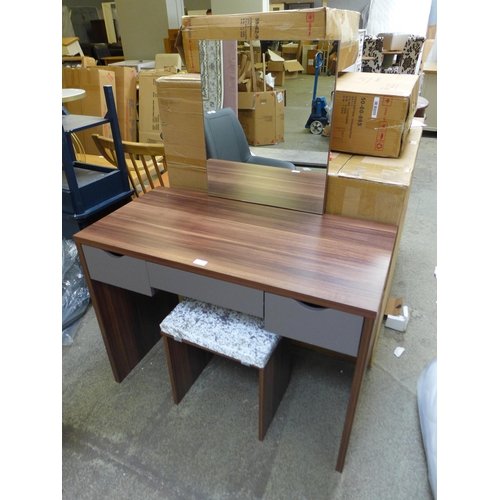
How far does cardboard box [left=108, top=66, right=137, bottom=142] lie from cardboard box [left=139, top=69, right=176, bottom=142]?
3.4 inches

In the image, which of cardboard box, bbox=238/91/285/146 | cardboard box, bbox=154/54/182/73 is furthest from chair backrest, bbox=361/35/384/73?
cardboard box, bbox=238/91/285/146

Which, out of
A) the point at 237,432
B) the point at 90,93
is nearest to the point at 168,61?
the point at 90,93

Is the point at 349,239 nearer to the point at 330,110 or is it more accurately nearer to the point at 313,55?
the point at 330,110

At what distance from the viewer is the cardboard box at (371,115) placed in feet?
3.85

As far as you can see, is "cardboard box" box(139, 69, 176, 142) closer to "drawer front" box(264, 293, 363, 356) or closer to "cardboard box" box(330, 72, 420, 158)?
"cardboard box" box(330, 72, 420, 158)

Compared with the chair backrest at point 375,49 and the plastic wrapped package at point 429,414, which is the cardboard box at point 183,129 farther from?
the chair backrest at point 375,49

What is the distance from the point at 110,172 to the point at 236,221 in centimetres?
91

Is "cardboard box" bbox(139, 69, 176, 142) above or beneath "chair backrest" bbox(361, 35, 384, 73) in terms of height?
beneath

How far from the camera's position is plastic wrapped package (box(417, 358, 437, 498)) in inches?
43.9

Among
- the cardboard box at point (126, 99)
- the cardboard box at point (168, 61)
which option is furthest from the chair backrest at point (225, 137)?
the cardboard box at point (168, 61)

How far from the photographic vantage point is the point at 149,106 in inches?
131

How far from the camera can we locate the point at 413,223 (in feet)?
8.67

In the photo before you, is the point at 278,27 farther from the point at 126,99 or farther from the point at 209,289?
the point at 126,99

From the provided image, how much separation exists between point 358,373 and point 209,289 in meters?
0.47
